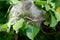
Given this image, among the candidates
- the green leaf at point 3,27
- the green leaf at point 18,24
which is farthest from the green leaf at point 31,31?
the green leaf at point 3,27

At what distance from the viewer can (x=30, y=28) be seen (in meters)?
0.89

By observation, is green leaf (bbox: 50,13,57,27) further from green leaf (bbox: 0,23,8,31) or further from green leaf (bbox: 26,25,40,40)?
green leaf (bbox: 0,23,8,31)

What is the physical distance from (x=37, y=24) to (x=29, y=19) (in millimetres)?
49

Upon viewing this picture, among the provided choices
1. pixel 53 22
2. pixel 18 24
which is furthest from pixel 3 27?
pixel 53 22

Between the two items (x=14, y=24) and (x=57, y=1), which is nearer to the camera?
(x=14, y=24)

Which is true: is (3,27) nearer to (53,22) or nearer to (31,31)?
(31,31)

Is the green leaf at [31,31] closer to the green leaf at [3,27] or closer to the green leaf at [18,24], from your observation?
the green leaf at [18,24]

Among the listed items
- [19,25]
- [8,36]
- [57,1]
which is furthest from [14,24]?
[57,1]

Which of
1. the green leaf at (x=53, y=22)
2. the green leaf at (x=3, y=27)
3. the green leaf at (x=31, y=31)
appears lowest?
the green leaf at (x=3, y=27)

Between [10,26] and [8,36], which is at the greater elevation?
[10,26]

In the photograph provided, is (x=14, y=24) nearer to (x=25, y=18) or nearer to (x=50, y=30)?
(x=25, y=18)

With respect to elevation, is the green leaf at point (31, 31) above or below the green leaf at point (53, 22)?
below

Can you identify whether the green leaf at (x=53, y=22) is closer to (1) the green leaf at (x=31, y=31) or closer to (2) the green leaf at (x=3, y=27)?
(1) the green leaf at (x=31, y=31)

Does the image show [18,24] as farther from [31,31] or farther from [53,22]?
[53,22]
